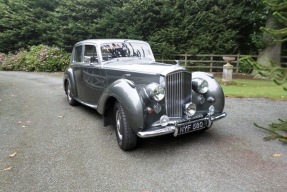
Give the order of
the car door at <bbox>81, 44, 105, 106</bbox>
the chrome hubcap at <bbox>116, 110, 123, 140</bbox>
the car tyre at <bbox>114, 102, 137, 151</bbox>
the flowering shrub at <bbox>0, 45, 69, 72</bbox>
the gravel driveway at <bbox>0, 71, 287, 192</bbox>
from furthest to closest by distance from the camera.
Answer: the flowering shrub at <bbox>0, 45, 69, 72</bbox>
the car door at <bbox>81, 44, 105, 106</bbox>
the chrome hubcap at <bbox>116, 110, 123, 140</bbox>
the car tyre at <bbox>114, 102, 137, 151</bbox>
the gravel driveway at <bbox>0, 71, 287, 192</bbox>

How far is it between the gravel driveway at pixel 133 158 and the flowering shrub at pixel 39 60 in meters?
10.7

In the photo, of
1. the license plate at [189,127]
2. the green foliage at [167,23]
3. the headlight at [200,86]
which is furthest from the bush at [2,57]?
the license plate at [189,127]

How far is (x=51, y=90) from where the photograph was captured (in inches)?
383

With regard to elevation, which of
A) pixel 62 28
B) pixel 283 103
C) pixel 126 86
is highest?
pixel 62 28

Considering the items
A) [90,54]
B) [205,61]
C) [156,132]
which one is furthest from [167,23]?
[156,132]

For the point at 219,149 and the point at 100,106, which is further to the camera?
the point at 100,106

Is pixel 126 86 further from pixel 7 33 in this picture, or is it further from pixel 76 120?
pixel 7 33

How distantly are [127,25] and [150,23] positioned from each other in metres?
1.41

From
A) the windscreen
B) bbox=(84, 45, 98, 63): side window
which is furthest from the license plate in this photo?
bbox=(84, 45, 98, 63): side window

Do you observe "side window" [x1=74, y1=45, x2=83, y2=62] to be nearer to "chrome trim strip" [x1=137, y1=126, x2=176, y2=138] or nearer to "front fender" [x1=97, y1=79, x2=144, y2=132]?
"front fender" [x1=97, y1=79, x2=144, y2=132]

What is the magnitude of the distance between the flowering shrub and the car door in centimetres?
1076

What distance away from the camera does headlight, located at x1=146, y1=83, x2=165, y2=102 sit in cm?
394

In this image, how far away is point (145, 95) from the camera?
401 centimetres

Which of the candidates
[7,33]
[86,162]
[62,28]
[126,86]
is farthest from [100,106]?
[7,33]
